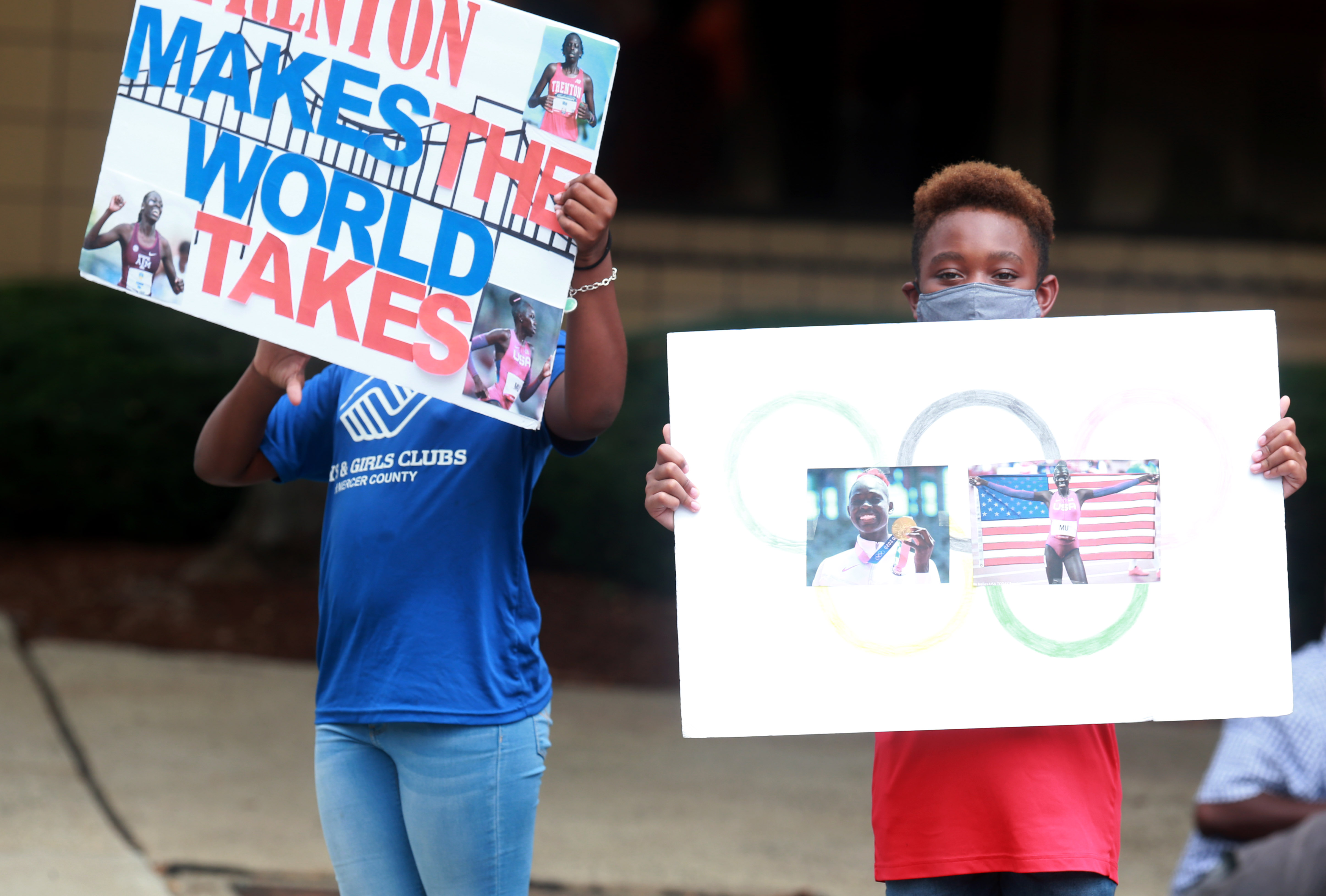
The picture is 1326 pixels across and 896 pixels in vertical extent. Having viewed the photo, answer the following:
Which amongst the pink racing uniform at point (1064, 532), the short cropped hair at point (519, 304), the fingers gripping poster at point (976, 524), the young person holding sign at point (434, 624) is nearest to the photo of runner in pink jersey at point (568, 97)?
the young person holding sign at point (434, 624)

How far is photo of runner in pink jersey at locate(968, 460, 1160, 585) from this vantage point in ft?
7.13

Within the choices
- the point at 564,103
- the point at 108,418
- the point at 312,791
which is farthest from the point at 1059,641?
the point at 108,418

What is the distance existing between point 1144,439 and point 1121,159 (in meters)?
7.64

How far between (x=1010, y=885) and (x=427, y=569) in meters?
1.04

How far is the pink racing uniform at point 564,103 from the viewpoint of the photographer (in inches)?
86.2

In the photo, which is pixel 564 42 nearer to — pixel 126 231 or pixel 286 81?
pixel 286 81

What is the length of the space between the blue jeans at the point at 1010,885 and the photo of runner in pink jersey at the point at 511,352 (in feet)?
3.07

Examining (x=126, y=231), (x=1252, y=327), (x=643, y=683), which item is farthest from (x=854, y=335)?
(x=643, y=683)

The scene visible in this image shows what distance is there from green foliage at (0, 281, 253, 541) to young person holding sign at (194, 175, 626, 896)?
5636 mm

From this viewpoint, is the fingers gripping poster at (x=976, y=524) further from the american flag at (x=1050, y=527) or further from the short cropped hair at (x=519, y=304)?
the short cropped hair at (x=519, y=304)

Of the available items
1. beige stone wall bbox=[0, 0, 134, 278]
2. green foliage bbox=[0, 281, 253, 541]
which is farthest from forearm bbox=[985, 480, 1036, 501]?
beige stone wall bbox=[0, 0, 134, 278]

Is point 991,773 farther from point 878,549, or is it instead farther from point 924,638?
point 878,549

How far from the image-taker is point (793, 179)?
30.2ft

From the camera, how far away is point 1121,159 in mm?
9250
